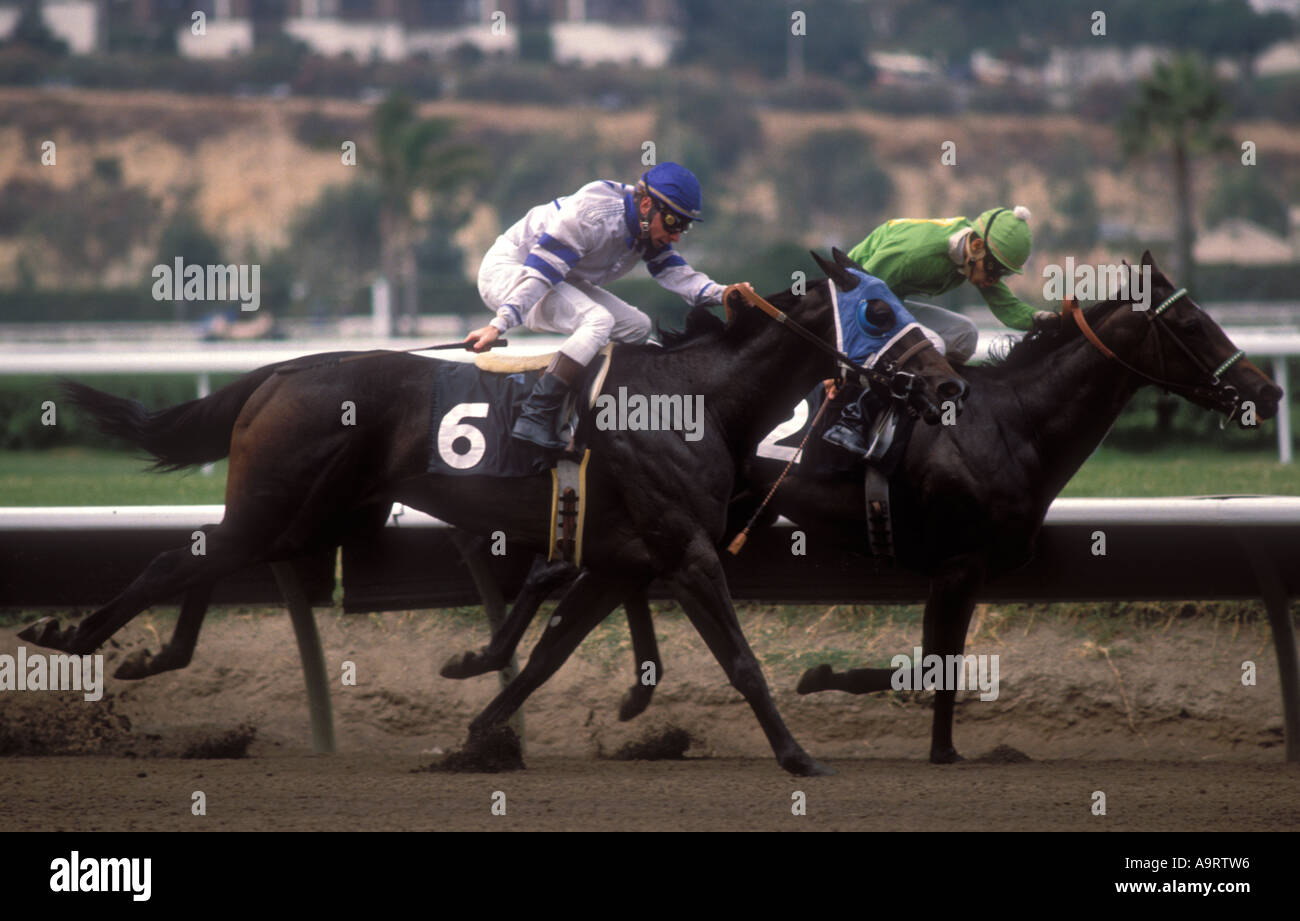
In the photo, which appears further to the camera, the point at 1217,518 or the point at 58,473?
the point at 58,473

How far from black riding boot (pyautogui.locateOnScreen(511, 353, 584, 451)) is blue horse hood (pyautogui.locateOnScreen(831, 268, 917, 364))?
78cm

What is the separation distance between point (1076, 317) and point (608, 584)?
1.71 m

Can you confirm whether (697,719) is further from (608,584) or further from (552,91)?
(552,91)

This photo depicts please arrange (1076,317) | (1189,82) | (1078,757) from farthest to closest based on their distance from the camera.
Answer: (1189,82) → (1078,757) → (1076,317)

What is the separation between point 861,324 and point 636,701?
4.63 ft

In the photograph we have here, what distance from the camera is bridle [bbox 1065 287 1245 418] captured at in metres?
5.14

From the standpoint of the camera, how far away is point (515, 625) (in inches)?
205

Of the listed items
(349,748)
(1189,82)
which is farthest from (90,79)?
(349,748)

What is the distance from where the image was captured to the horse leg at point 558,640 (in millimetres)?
4977

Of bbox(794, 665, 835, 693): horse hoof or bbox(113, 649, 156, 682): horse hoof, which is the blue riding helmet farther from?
bbox(113, 649, 156, 682): horse hoof

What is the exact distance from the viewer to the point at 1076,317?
538 centimetres

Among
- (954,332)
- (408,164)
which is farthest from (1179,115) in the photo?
(954,332)

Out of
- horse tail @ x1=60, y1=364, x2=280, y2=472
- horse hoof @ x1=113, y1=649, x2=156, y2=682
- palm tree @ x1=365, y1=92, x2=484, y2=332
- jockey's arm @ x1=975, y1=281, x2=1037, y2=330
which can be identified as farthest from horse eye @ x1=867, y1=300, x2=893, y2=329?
palm tree @ x1=365, y1=92, x2=484, y2=332

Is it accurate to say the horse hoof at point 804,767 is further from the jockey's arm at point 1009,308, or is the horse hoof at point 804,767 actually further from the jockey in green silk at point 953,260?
the jockey's arm at point 1009,308
